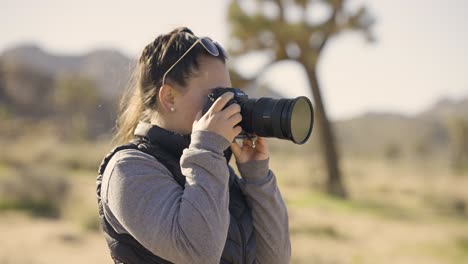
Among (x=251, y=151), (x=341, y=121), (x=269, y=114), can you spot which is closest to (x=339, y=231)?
(x=251, y=151)

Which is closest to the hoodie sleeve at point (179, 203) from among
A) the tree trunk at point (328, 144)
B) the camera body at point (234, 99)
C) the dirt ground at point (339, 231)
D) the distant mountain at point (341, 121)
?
the camera body at point (234, 99)

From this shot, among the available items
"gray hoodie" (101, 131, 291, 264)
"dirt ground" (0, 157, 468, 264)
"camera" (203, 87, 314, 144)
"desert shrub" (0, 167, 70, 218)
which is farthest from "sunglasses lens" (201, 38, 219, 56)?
"desert shrub" (0, 167, 70, 218)

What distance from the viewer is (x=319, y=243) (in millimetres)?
6527

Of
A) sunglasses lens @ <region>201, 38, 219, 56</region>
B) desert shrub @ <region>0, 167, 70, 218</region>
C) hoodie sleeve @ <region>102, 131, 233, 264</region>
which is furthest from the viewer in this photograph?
desert shrub @ <region>0, 167, 70, 218</region>

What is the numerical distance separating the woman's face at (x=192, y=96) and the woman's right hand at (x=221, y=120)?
0.22 ft

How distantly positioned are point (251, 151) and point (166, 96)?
31 cm

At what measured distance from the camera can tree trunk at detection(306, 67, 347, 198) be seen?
1095 centimetres

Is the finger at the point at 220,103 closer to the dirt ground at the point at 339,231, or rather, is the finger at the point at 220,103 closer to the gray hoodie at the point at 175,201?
the gray hoodie at the point at 175,201

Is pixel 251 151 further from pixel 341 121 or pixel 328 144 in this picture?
pixel 341 121

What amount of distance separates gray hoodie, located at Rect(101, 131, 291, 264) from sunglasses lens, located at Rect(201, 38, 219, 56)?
26 centimetres

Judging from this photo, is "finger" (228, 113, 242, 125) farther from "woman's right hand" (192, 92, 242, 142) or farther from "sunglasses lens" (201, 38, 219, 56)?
"sunglasses lens" (201, 38, 219, 56)

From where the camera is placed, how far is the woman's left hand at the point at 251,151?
1.65 metres

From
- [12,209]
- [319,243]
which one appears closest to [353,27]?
[319,243]

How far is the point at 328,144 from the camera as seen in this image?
36.7 feet
